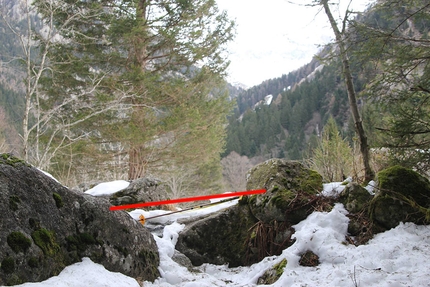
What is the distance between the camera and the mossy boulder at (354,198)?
12.6 ft

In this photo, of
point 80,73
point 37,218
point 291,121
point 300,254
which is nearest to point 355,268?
point 300,254

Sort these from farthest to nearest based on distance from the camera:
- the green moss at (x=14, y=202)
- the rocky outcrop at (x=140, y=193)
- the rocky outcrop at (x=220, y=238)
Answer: the rocky outcrop at (x=140, y=193), the rocky outcrop at (x=220, y=238), the green moss at (x=14, y=202)

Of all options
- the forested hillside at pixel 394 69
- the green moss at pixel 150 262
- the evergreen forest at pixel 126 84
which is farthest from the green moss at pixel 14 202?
the evergreen forest at pixel 126 84

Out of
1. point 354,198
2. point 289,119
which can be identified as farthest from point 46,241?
point 289,119

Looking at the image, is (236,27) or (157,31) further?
(236,27)

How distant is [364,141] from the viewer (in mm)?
5172

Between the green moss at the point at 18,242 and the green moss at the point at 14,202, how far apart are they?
0.64ft

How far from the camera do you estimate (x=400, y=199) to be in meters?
3.43

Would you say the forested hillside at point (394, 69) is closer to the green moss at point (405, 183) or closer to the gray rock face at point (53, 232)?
the green moss at point (405, 183)

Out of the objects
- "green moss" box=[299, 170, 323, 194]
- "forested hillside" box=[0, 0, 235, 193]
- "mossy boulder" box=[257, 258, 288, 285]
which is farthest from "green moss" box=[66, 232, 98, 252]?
"forested hillside" box=[0, 0, 235, 193]

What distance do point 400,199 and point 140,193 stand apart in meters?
4.71

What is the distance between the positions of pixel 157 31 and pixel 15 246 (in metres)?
9.18

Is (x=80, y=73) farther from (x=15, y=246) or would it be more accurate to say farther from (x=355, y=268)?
(x=355, y=268)

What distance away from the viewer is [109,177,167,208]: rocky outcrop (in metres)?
6.18
